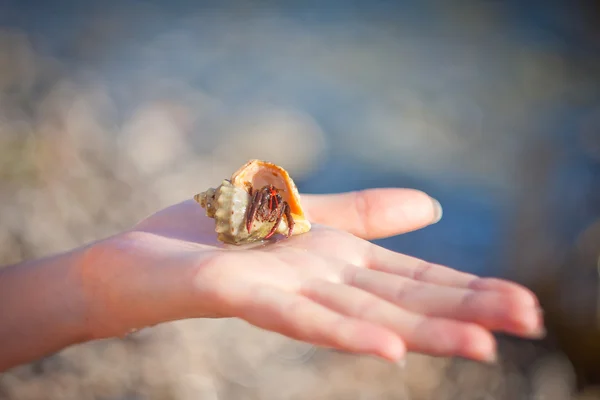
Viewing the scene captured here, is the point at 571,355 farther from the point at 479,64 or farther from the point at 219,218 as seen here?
the point at 219,218

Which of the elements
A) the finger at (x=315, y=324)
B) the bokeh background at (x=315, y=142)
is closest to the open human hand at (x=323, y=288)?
the finger at (x=315, y=324)

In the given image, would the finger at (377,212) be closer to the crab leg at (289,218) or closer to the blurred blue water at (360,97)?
the crab leg at (289,218)

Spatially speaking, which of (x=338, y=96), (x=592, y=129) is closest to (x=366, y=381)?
(x=338, y=96)

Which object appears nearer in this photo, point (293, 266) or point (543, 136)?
point (293, 266)

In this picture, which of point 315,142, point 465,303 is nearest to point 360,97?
point 315,142

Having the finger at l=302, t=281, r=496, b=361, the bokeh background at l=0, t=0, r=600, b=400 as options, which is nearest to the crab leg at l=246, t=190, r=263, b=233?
the finger at l=302, t=281, r=496, b=361

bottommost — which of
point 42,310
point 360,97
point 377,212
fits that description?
point 42,310

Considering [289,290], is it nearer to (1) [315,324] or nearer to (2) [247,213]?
(1) [315,324]
